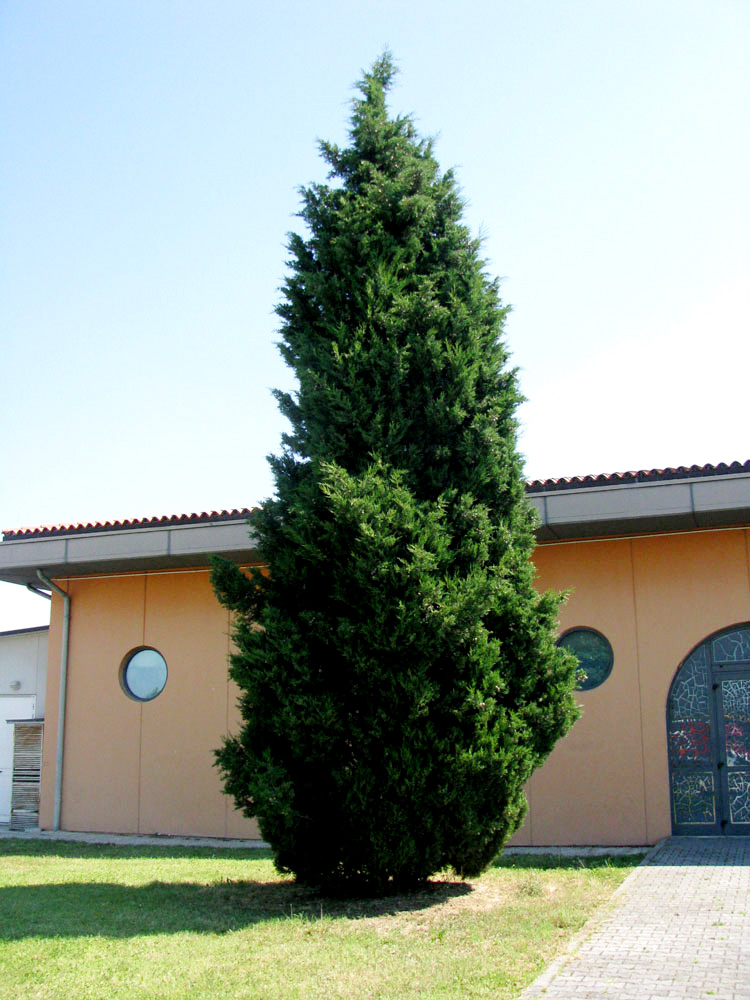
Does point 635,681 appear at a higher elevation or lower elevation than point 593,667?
lower

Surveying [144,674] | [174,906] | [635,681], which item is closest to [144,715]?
[144,674]

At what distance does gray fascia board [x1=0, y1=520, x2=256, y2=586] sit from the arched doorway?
19.0 feet

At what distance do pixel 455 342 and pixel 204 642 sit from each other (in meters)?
6.97

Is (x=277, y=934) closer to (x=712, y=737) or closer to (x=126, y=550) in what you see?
(x=712, y=737)

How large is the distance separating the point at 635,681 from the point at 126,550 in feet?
23.7

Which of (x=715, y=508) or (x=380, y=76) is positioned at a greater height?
(x=380, y=76)

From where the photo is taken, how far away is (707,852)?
9664 millimetres

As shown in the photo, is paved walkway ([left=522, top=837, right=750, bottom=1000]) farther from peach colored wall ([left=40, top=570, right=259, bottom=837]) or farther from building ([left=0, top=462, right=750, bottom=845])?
peach colored wall ([left=40, top=570, right=259, bottom=837])

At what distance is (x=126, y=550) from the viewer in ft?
43.9

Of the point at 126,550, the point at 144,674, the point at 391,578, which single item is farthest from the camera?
the point at 144,674

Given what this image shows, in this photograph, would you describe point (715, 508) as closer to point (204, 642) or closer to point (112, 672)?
point (204, 642)

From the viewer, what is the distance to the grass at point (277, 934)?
5.54 m

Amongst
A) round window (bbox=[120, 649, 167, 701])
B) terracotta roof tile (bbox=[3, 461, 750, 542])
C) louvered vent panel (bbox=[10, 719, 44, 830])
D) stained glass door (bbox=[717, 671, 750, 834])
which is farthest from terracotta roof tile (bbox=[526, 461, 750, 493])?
louvered vent panel (bbox=[10, 719, 44, 830])

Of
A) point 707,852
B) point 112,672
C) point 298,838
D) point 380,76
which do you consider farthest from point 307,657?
point 112,672
